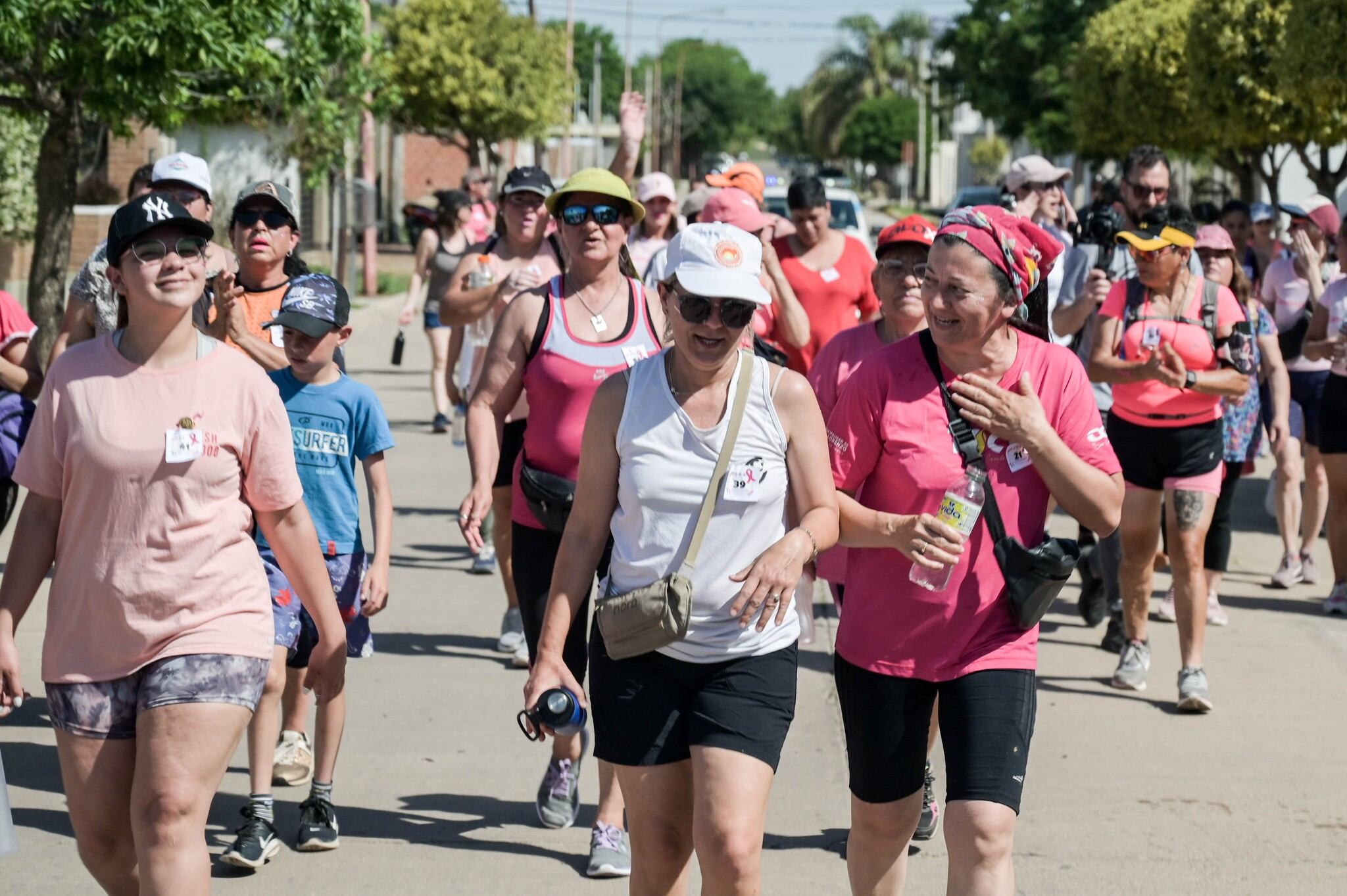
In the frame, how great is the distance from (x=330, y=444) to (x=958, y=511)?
7.69 ft

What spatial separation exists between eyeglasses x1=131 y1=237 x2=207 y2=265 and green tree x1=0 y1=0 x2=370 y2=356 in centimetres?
983

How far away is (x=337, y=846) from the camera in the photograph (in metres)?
5.41

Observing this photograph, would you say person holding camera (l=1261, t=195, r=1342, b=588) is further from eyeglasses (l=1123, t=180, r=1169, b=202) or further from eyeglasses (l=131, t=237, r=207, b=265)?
eyeglasses (l=131, t=237, r=207, b=265)

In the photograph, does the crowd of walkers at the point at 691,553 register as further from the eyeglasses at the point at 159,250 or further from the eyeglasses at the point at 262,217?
the eyeglasses at the point at 262,217

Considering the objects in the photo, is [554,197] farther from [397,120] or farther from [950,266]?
[397,120]

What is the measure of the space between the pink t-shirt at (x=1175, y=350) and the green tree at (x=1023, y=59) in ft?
128

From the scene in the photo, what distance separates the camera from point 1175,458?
23.1ft

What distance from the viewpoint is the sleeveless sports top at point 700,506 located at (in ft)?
12.2

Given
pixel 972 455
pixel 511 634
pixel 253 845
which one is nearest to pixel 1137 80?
pixel 511 634

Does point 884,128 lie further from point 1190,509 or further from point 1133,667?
point 1190,509

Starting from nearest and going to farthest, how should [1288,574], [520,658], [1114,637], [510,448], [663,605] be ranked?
[663,605] < [510,448] < [520,658] < [1114,637] < [1288,574]

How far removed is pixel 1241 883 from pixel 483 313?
4246 millimetres

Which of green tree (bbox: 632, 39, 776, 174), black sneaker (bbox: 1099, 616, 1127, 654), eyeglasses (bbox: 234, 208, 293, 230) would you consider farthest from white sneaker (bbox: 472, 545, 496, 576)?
green tree (bbox: 632, 39, 776, 174)

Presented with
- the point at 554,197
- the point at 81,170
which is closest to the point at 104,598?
the point at 554,197
